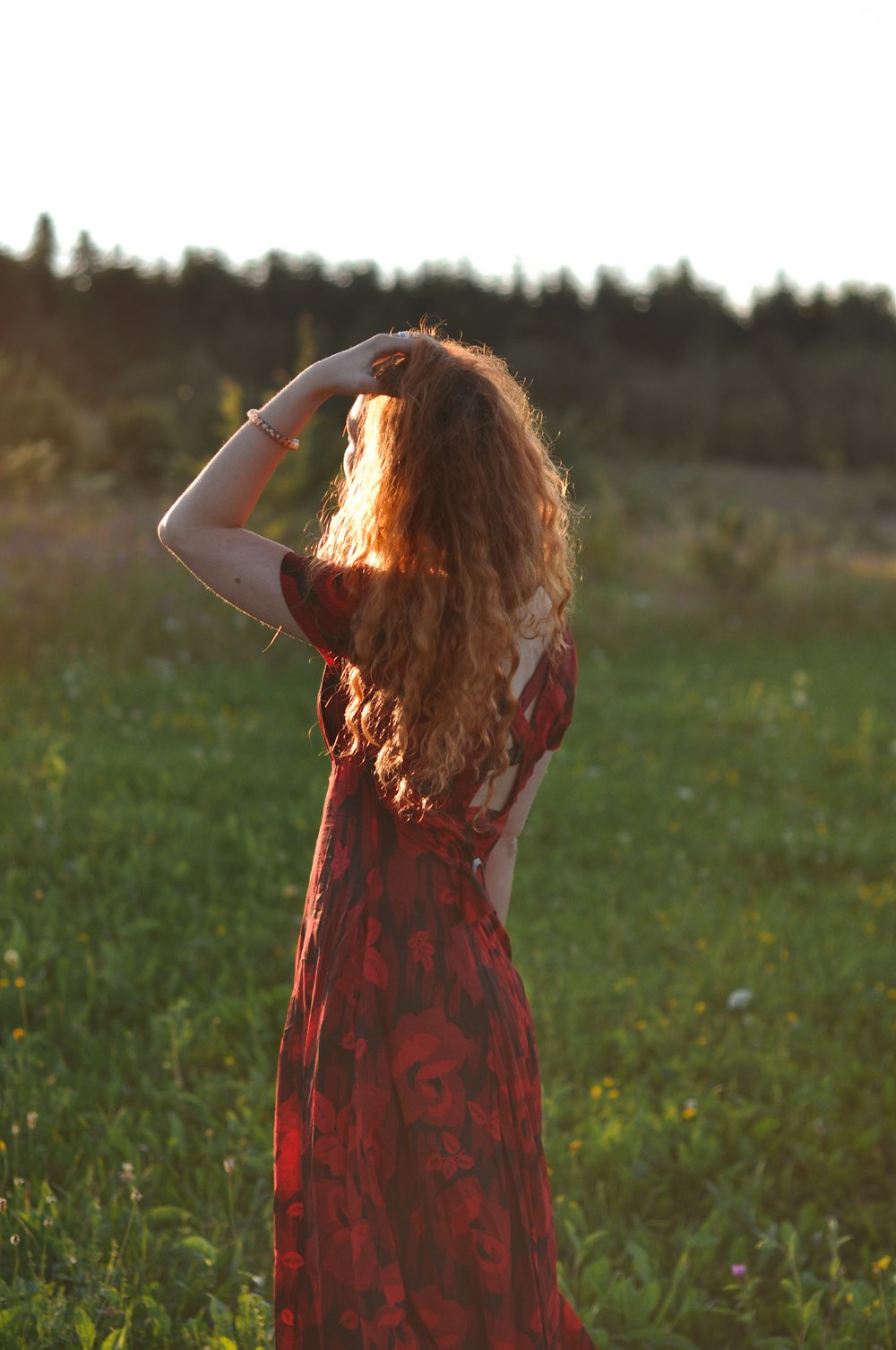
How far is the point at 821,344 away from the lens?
62.5 meters

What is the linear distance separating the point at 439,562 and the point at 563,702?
37 centimetres

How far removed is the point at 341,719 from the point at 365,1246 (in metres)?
0.86

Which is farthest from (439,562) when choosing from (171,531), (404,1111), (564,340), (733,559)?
(564,340)

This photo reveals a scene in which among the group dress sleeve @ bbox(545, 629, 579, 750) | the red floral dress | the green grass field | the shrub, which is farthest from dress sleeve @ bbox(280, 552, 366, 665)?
the shrub

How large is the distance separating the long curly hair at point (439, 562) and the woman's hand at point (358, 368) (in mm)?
23

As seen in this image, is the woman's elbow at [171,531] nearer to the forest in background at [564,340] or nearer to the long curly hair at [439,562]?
the long curly hair at [439,562]

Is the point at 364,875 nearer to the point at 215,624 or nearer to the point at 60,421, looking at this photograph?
the point at 215,624

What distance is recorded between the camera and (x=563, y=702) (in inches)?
77.5

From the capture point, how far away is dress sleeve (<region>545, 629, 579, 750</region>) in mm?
1964

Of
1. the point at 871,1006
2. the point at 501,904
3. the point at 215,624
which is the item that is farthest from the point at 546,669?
the point at 215,624

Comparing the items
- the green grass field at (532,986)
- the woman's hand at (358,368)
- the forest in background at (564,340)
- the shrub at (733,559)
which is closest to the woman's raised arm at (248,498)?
the woman's hand at (358,368)

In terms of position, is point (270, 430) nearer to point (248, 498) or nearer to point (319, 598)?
point (248, 498)

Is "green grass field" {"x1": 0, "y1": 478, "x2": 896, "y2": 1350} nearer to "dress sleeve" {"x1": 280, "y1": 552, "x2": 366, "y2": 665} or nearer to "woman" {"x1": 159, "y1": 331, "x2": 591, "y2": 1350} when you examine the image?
"woman" {"x1": 159, "y1": 331, "x2": 591, "y2": 1350}

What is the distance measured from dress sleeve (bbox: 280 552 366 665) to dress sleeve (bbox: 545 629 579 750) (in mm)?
412
